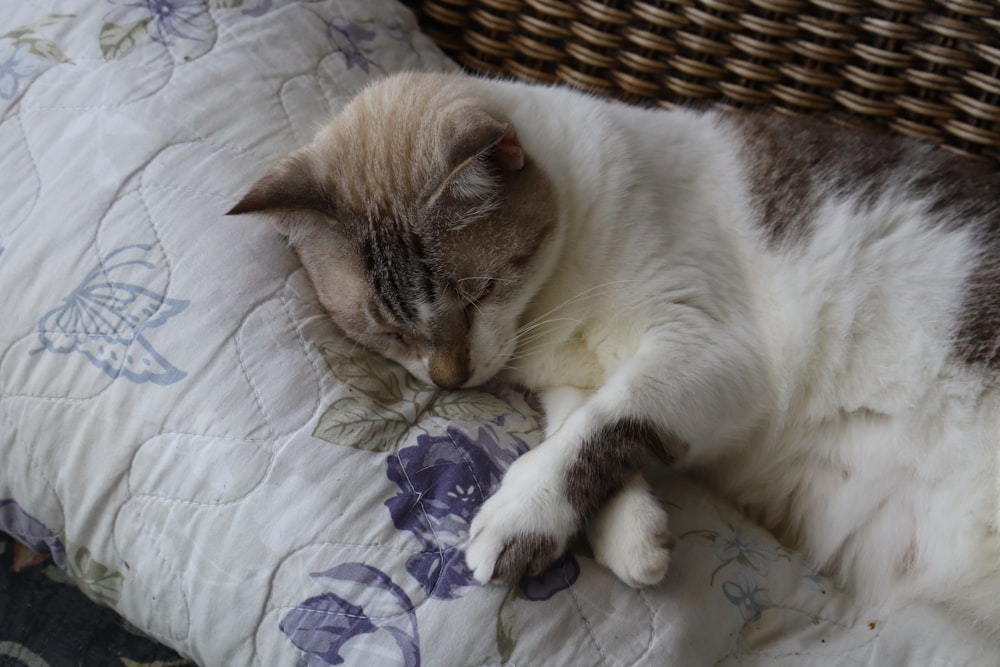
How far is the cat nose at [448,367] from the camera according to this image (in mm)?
1449

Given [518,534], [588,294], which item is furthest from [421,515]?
[588,294]

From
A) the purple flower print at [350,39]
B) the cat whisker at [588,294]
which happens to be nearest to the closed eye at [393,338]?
the cat whisker at [588,294]

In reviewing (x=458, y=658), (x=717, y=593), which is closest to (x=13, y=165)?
(x=458, y=658)

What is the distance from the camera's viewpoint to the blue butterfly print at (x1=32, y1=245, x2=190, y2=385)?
1316 millimetres

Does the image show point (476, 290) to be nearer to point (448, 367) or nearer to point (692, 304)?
point (448, 367)

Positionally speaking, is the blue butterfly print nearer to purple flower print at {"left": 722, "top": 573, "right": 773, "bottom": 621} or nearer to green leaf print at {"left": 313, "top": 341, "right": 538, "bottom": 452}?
green leaf print at {"left": 313, "top": 341, "right": 538, "bottom": 452}

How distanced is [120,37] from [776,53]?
148 centimetres

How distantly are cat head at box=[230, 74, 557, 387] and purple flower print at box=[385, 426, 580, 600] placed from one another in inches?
6.6

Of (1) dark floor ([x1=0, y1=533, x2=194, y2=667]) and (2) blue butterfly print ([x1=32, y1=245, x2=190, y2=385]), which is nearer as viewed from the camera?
(2) blue butterfly print ([x1=32, y1=245, x2=190, y2=385])

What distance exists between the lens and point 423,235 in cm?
142

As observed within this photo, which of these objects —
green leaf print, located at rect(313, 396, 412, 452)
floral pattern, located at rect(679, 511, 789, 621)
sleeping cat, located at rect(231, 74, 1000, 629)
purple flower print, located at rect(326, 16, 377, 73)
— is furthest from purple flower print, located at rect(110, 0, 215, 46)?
floral pattern, located at rect(679, 511, 789, 621)

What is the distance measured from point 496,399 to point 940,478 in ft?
2.63

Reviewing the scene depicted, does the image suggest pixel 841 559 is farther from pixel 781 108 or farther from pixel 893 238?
pixel 781 108

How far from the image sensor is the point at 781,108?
199 centimetres
